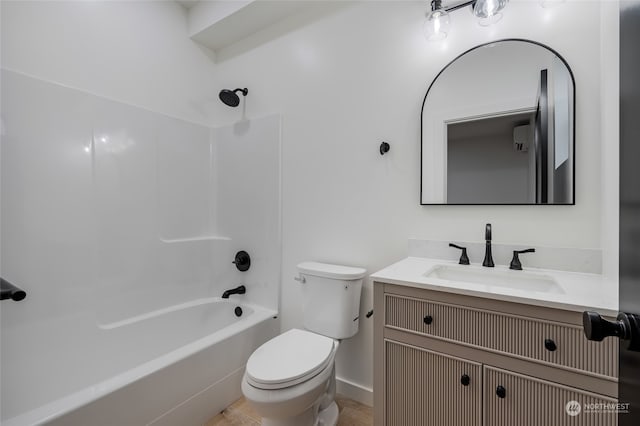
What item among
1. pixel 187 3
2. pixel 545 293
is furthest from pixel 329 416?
pixel 187 3

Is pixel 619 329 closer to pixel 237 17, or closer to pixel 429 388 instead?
pixel 429 388

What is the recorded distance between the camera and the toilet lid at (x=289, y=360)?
3.87ft

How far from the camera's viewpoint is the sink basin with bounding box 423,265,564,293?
46.5 inches

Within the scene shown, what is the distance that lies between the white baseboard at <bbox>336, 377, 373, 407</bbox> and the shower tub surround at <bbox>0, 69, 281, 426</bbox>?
579 millimetres

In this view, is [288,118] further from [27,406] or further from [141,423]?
[27,406]

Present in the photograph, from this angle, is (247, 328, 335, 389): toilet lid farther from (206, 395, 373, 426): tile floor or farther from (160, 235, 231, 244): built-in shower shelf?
(160, 235, 231, 244): built-in shower shelf

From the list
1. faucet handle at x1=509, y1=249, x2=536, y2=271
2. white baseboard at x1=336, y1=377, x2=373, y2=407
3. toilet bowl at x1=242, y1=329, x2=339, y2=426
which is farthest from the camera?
white baseboard at x1=336, y1=377, x2=373, y2=407

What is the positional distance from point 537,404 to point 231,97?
A: 237 cm

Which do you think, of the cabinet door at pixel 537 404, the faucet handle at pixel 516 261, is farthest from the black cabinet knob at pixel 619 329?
the faucet handle at pixel 516 261

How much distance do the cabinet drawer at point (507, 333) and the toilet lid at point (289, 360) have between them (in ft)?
1.26

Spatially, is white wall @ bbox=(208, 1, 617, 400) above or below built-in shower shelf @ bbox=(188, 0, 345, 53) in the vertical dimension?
below

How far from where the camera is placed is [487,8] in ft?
4.31

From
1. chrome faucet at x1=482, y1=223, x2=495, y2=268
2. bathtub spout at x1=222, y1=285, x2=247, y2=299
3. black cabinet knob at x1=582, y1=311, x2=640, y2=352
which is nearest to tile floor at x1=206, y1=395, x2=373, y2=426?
bathtub spout at x1=222, y1=285, x2=247, y2=299

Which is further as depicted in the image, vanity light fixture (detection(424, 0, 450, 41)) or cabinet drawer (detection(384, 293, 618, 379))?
vanity light fixture (detection(424, 0, 450, 41))
